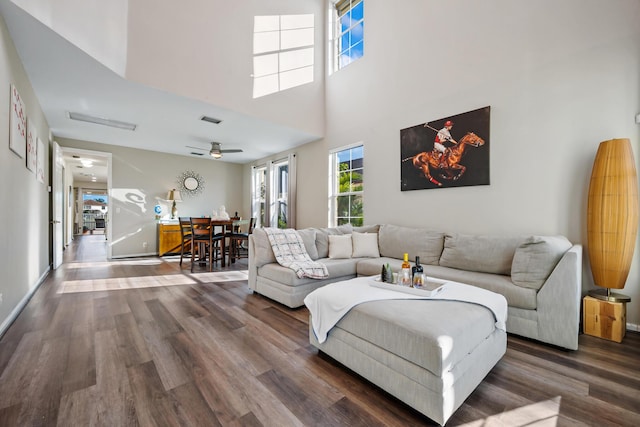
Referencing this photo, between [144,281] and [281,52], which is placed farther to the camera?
[281,52]

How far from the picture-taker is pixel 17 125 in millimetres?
2664

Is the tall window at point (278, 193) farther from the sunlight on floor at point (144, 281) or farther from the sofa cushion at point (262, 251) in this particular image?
the sofa cushion at point (262, 251)

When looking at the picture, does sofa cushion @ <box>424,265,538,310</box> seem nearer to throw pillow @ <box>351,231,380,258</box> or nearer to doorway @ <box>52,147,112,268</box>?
throw pillow @ <box>351,231,380,258</box>

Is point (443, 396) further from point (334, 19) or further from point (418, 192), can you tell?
point (334, 19)

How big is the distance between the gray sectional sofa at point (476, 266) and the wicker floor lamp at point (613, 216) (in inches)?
8.2

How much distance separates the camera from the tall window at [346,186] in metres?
4.89

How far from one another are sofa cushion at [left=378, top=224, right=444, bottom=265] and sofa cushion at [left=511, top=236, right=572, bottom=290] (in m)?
0.95

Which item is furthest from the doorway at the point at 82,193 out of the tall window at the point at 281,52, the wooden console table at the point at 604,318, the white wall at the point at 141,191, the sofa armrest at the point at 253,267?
the wooden console table at the point at 604,318

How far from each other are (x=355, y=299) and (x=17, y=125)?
3578 millimetres

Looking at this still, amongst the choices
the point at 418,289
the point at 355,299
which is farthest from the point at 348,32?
the point at 355,299

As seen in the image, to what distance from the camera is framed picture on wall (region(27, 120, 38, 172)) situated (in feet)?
10.4

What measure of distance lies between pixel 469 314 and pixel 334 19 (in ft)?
19.3

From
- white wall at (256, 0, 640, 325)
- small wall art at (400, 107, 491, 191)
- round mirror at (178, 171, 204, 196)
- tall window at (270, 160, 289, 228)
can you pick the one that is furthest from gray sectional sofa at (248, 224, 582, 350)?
round mirror at (178, 171, 204, 196)

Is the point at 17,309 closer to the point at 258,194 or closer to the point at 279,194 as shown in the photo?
the point at 279,194
